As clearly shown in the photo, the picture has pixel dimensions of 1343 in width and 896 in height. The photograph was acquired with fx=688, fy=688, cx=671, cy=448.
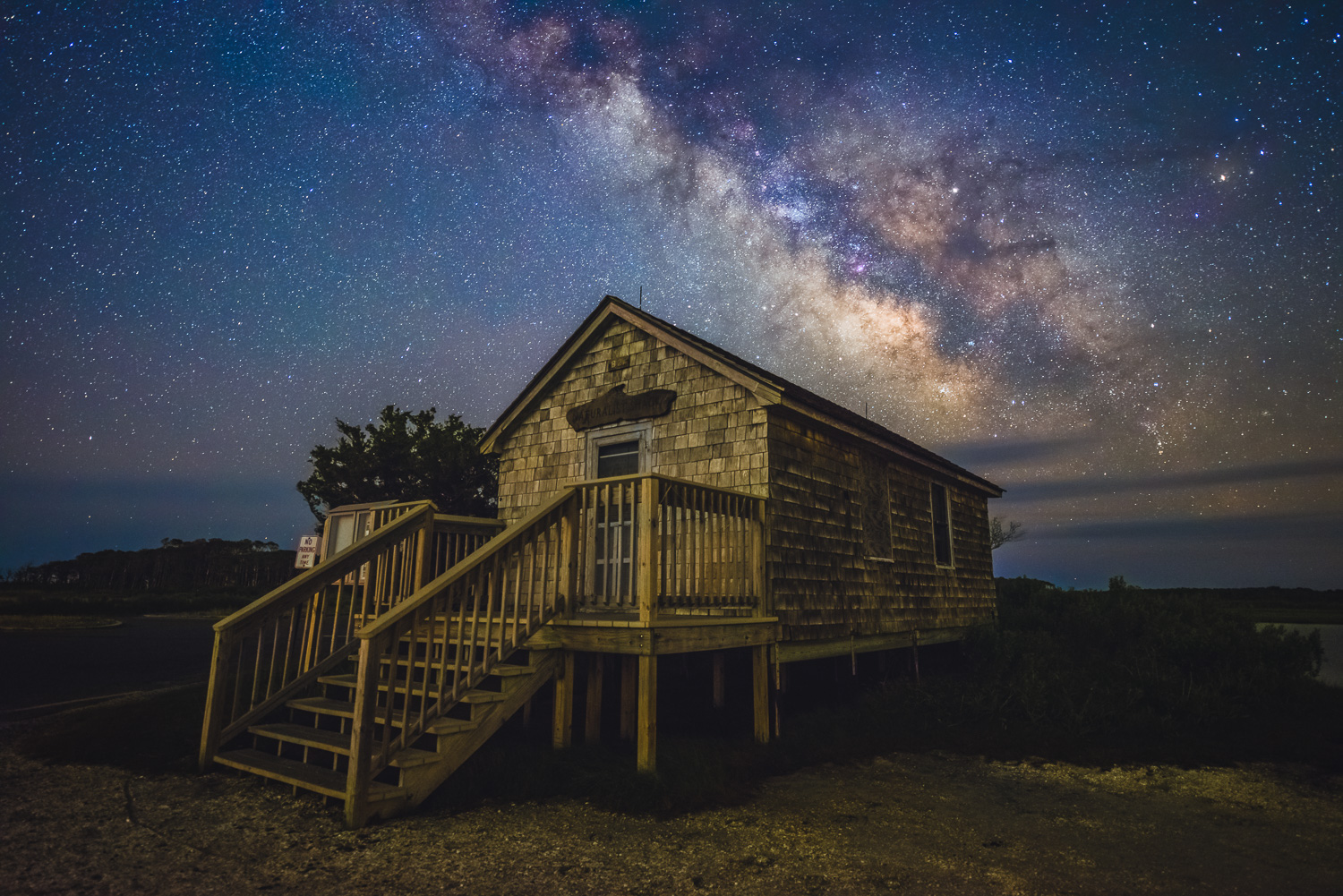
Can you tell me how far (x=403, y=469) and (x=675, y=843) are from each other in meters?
22.7

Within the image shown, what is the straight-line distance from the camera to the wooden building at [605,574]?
5.78 metres

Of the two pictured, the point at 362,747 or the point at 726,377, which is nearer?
the point at 362,747

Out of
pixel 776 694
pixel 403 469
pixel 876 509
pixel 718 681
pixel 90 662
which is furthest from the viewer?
pixel 403 469

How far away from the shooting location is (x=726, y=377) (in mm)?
9156

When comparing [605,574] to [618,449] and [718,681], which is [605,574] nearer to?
[718,681]

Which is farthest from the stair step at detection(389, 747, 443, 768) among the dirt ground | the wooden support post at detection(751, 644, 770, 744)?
the wooden support post at detection(751, 644, 770, 744)

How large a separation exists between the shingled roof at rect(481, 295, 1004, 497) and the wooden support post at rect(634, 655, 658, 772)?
3.73 metres

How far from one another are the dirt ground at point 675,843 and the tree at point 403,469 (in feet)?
62.1

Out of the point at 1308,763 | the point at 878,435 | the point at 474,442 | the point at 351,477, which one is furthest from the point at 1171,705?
the point at 351,477

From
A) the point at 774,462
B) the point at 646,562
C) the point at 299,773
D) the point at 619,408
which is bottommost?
the point at 299,773

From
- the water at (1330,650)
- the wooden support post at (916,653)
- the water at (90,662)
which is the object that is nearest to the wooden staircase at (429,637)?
the wooden support post at (916,653)

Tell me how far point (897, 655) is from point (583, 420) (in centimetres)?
742

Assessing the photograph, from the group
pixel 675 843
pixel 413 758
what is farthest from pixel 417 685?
pixel 675 843

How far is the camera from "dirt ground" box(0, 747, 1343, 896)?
4.13 m
